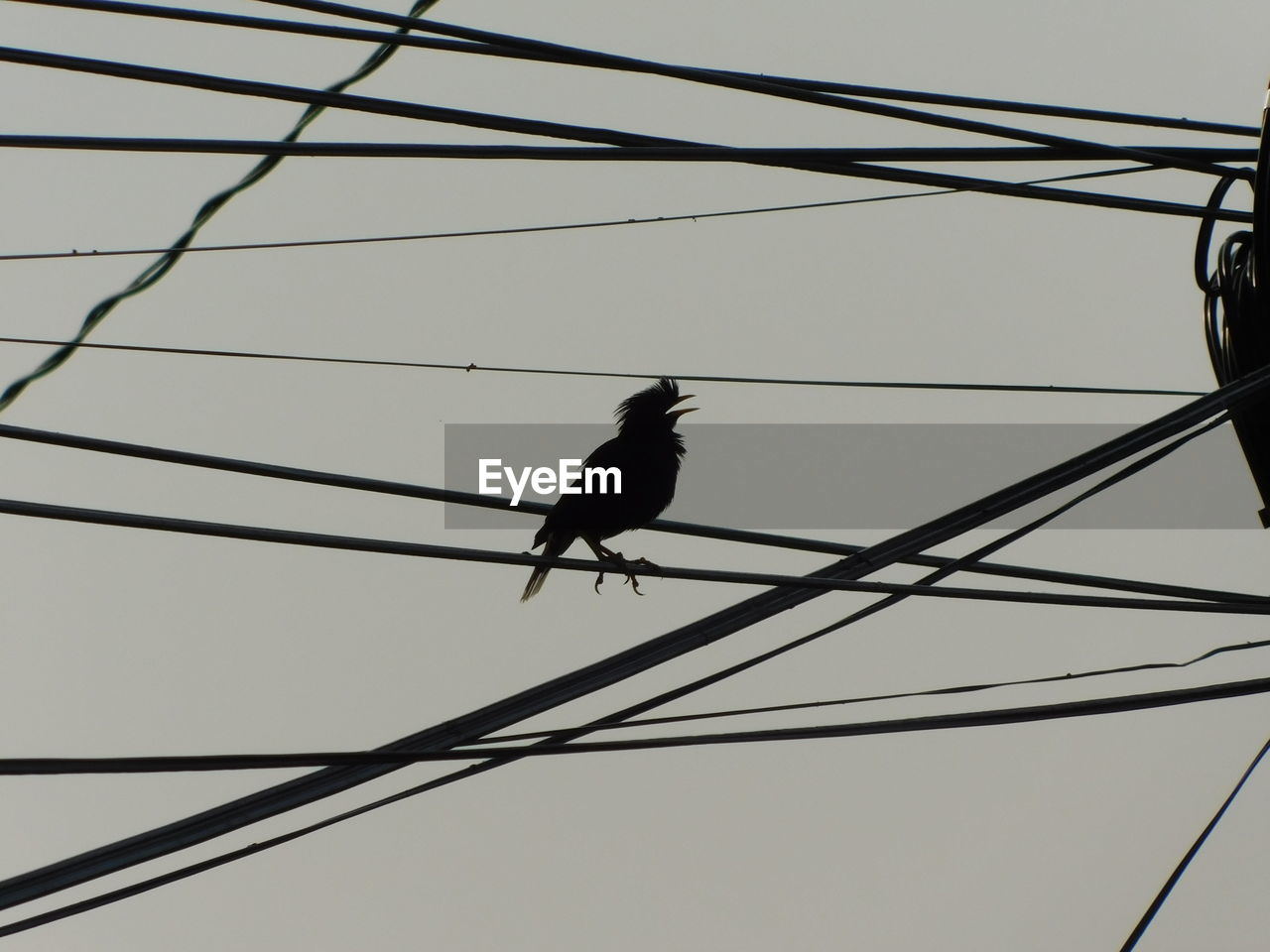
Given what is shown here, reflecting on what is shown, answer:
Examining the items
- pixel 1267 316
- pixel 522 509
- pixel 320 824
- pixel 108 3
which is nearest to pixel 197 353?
pixel 522 509

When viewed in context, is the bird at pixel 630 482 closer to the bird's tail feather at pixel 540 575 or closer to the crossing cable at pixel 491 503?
the bird's tail feather at pixel 540 575

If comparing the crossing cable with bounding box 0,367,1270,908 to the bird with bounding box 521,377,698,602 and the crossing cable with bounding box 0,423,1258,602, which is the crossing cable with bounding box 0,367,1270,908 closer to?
the crossing cable with bounding box 0,423,1258,602

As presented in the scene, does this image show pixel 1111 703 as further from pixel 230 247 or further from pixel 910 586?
pixel 230 247

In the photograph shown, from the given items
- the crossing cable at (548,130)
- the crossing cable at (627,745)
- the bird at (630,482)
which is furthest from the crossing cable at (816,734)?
the bird at (630,482)

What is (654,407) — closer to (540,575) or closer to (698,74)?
(540,575)

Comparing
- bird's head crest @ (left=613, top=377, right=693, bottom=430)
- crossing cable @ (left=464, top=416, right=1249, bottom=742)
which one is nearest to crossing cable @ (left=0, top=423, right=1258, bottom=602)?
crossing cable @ (left=464, top=416, right=1249, bottom=742)
